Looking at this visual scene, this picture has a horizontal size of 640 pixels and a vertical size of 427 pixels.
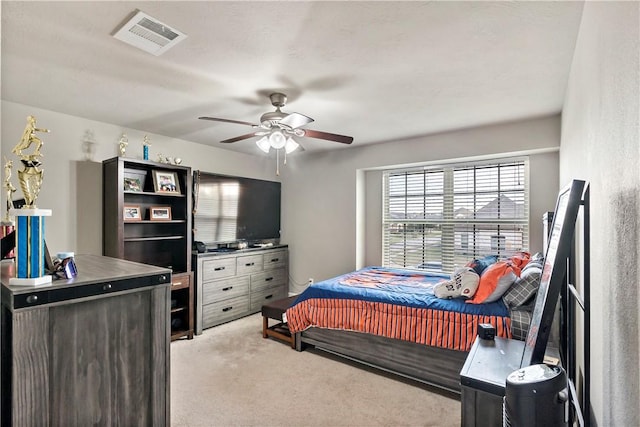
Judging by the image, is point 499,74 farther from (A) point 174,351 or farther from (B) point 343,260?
(A) point 174,351

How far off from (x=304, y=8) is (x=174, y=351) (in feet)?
11.1

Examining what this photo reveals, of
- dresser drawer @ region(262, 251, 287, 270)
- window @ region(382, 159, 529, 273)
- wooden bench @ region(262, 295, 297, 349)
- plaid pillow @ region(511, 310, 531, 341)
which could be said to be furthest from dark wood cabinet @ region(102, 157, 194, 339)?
plaid pillow @ region(511, 310, 531, 341)

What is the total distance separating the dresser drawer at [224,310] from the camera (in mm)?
4059

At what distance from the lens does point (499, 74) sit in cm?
237

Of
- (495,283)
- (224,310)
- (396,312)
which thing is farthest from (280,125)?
(224,310)

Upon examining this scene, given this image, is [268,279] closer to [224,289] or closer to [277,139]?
[224,289]

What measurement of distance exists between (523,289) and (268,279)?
3.47m

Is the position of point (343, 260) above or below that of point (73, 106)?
below

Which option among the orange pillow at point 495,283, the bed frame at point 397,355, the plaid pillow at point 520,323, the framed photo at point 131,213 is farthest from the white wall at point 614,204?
the framed photo at point 131,213

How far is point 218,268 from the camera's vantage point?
13.9 ft

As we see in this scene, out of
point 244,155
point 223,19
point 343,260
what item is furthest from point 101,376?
point 244,155

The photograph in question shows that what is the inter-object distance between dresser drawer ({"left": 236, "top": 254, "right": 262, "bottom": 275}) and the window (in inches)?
73.6

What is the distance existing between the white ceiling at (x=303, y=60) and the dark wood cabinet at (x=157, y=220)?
0.69m

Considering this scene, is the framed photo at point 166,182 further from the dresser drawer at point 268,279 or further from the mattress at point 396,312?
the mattress at point 396,312
